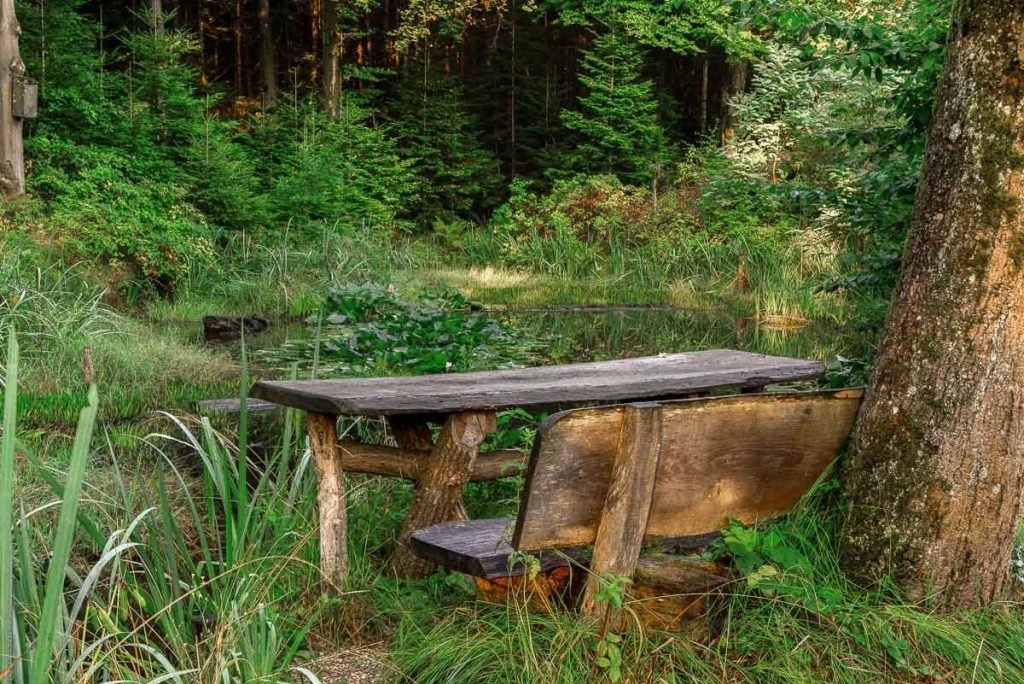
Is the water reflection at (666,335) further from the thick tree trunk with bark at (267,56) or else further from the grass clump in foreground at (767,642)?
the thick tree trunk with bark at (267,56)

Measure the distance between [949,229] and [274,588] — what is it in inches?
91.4

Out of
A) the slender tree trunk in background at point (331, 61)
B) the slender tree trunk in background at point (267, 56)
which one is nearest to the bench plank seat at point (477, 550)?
the slender tree trunk in background at point (331, 61)

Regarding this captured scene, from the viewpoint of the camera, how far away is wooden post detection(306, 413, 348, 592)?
3.96 metres

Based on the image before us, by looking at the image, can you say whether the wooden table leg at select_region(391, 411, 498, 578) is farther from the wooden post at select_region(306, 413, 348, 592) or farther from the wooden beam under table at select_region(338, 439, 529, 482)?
the wooden post at select_region(306, 413, 348, 592)

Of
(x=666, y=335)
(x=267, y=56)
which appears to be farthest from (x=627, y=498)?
(x=267, y=56)

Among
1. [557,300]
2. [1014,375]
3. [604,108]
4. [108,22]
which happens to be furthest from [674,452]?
A: [108,22]

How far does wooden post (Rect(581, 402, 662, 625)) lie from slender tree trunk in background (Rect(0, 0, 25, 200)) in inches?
425

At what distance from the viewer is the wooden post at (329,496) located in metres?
3.96

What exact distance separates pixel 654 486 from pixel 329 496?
4.14 feet

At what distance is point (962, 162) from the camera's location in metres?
3.32

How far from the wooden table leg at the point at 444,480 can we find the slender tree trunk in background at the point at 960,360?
134 centimetres

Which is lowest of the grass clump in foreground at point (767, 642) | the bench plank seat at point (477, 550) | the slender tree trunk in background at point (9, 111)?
the grass clump in foreground at point (767, 642)

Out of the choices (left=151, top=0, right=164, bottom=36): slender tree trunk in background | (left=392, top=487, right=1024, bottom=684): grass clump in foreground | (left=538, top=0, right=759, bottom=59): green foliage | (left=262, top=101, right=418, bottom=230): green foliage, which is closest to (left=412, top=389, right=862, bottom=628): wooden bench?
(left=392, top=487, right=1024, bottom=684): grass clump in foreground

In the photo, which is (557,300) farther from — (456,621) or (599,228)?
(456,621)
